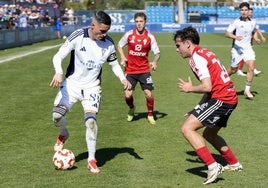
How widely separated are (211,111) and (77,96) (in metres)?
1.99

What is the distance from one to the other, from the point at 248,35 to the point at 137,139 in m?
6.69

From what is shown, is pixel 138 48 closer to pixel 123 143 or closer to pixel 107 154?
pixel 123 143

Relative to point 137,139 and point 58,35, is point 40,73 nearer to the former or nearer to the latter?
point 137,139

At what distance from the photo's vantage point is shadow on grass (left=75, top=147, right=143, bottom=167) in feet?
27.4

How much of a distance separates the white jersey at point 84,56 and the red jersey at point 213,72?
1416 mm

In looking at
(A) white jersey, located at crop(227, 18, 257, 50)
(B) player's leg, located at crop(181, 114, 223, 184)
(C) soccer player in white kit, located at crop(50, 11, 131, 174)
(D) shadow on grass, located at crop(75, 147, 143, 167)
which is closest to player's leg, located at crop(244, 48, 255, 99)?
(A) white jersey, located at crop(227, 18, 257, 50)

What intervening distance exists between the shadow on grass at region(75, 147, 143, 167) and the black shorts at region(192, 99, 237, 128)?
1.64m

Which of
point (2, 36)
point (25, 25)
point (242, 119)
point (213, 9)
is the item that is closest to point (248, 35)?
point (242, 119)

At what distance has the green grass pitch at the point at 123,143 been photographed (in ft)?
23.8

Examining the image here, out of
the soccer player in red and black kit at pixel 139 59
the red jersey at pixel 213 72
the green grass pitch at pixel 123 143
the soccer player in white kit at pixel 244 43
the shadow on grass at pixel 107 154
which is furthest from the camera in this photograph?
the soccer player in white kit at pixel 244 43

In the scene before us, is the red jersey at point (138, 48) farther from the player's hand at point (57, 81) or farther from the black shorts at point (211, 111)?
the black shorts at point (211, 111)

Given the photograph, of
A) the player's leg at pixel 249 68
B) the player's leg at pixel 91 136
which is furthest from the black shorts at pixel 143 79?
the player's leg at pixel 249 68

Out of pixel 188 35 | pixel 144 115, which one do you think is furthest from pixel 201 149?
pixel 144 115

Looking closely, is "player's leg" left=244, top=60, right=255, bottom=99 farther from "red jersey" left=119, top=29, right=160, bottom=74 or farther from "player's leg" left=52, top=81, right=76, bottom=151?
"player's leg" left=52, top=81, right=76, bottom=151
